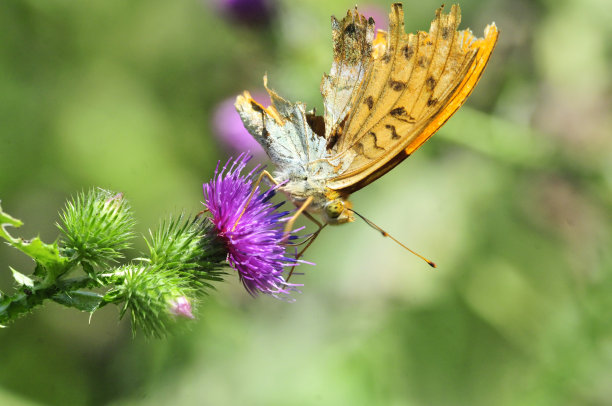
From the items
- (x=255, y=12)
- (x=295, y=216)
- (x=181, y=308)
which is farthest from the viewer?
(x=255, y=12)

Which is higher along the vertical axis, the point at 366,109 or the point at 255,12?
the point at 255,12

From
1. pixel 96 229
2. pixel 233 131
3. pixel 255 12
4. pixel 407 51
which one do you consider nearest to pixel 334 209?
pixel 407 51

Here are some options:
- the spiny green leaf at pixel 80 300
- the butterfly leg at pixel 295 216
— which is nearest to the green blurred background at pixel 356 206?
the butterfly leg at pixel 295 216

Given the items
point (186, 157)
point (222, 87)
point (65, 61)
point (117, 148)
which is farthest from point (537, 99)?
point (65, 61)

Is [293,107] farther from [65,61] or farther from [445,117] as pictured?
[65,61]

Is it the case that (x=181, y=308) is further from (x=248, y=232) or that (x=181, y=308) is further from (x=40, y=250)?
(x=40, y=250)

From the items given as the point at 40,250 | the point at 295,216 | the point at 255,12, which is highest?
the point at 255,12
